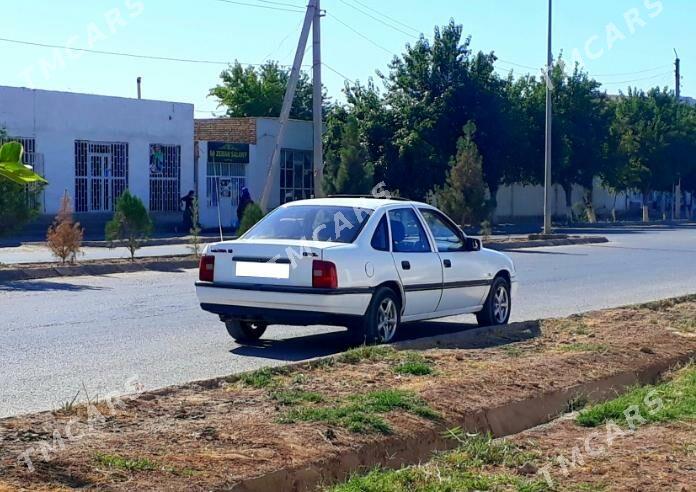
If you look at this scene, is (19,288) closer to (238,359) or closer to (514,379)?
(238,359)

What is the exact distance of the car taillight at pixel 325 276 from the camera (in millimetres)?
10078

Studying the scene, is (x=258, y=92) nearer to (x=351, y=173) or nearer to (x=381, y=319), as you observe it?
(x=351, y=173)

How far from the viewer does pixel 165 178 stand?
42125 mm

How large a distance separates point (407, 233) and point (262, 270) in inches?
67.9

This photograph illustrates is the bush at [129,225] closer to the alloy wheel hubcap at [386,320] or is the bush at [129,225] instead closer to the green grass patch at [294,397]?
the alloy wheel hubcap at [386,320]

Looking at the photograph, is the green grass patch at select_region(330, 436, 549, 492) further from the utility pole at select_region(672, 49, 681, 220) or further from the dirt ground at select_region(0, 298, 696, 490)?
the utility pole at select_region(672, 49, 681, 220)

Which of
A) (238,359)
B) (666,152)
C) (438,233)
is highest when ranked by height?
(666,152)

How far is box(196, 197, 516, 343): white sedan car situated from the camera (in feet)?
33.4

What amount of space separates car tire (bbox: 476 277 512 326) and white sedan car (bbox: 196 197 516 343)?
387 mm

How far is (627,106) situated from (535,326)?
56582 millimetres

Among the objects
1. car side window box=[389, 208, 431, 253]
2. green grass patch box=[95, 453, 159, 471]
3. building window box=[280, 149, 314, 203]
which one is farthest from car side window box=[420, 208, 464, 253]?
building window box=[280, 149, 314, 203]

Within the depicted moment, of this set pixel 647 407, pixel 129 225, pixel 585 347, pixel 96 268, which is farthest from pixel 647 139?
pixel 647 407

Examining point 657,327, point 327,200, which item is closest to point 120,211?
point 327,200

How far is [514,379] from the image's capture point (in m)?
A: 8.22
